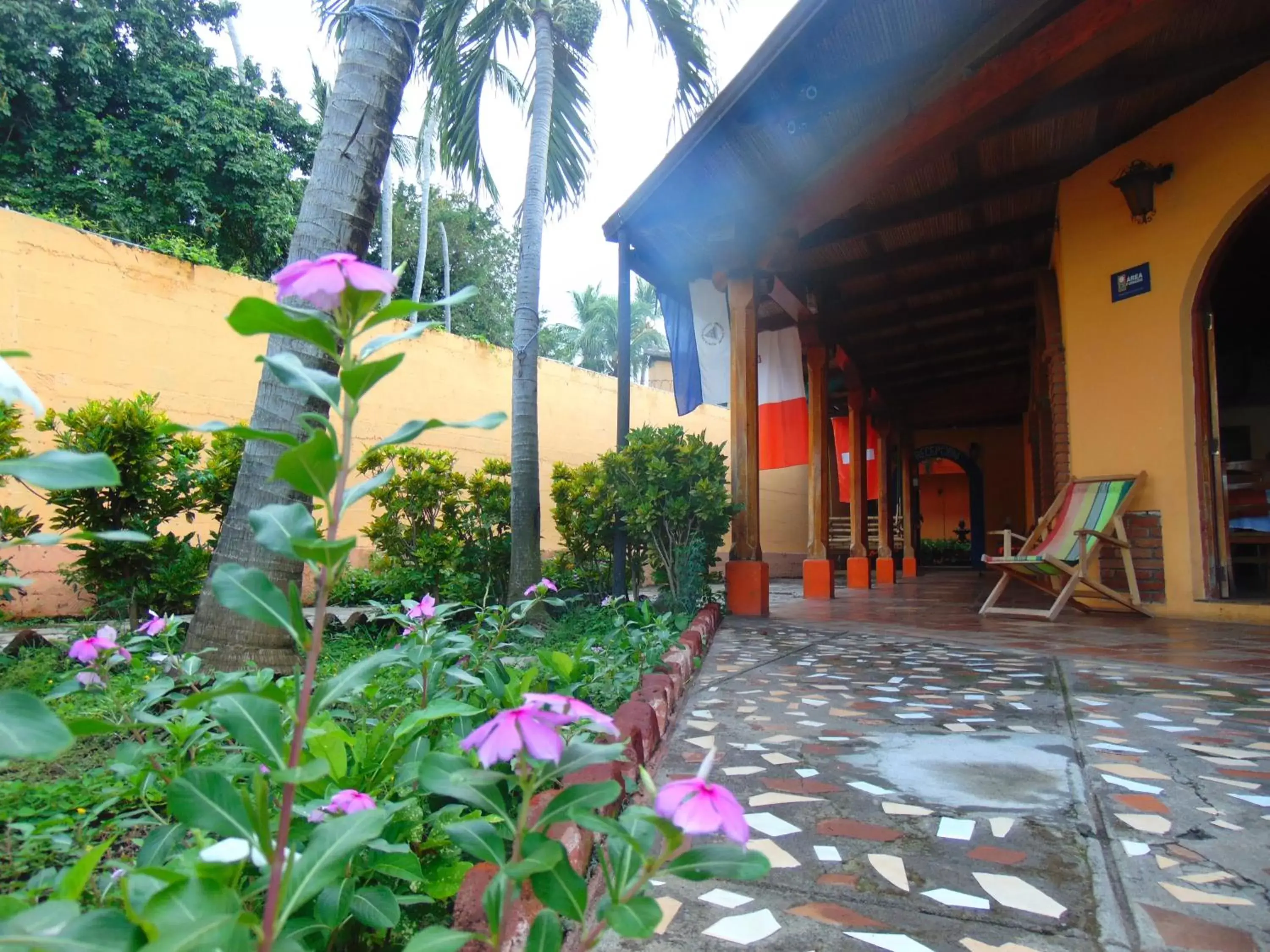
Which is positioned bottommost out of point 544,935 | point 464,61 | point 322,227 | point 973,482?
point 544,935

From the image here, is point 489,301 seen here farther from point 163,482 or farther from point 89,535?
point 89,535

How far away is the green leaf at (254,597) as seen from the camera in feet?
2.30

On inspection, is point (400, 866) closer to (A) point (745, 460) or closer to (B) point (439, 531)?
(B) point (439, 531)

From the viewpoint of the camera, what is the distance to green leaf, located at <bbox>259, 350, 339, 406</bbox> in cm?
69

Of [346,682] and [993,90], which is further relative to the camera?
[993,90]

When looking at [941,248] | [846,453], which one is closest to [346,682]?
[941,248]

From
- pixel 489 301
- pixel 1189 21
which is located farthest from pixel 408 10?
pixel 489 301

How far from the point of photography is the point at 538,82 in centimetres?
631

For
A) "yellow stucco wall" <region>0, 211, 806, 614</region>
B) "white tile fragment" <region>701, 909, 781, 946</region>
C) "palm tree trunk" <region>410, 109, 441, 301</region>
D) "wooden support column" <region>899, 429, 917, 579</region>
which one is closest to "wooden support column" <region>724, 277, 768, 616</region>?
"yellow stucco wall" <region>0, 211, 806, 614</region>

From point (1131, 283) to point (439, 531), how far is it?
16.8 feet

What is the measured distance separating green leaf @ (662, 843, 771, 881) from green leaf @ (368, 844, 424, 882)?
22.1 inches

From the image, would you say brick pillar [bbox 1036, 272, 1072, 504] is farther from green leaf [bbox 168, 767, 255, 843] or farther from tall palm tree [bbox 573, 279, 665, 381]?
tall palm tree [bbox 573, 279, 665, 381]

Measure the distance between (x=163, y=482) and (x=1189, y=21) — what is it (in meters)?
5.92

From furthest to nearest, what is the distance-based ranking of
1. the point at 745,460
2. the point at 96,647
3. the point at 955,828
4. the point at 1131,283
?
the point at 745,460, the point at 1131,283, the point at 955,828, the point at 96,647
